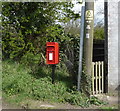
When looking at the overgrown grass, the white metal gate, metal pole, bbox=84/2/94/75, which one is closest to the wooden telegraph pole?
metal pole, bbox=84/2/94/75

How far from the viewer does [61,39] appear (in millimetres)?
7434

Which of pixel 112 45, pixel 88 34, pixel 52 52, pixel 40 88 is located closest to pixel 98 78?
pixel 112 45

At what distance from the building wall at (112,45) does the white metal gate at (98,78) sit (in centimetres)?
21

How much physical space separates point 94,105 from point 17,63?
3559 mm

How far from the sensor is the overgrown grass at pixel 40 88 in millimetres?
4945

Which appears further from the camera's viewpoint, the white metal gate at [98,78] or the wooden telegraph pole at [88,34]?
the white metal gate at [98,78]

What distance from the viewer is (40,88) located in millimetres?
5328

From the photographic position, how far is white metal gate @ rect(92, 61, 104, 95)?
220 inches

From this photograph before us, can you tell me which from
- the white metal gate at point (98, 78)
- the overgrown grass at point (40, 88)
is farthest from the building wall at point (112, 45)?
the overgrown grass at point (40, 88)

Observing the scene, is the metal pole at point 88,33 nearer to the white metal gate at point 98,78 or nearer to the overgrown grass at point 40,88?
the white metal gate at point 98,78

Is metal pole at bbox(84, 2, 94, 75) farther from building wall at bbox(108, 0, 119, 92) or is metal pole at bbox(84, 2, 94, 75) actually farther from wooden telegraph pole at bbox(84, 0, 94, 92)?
building wall at bbox(108, 0, 119, 92)

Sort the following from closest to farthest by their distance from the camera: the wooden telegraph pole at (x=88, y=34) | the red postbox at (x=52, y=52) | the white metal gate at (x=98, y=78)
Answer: the wooden telegraph pole at (x=88, y=34), the red postbox at (x=52, y=52), the white metal gate at (x=98, y=78)

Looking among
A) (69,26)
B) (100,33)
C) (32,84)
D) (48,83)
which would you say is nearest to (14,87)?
(32,84)

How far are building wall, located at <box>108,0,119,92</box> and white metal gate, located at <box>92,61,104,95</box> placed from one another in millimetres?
206
